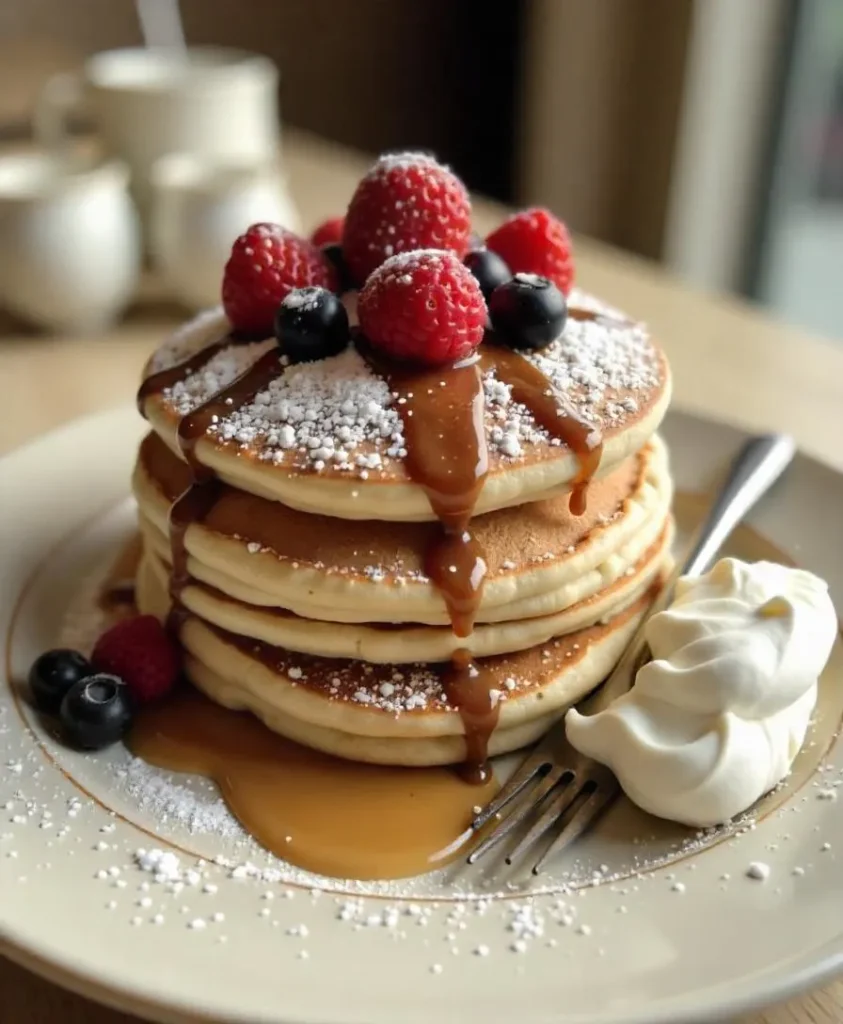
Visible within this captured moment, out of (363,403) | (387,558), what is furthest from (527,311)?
(387,558)

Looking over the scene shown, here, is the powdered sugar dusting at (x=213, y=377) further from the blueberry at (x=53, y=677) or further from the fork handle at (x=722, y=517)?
the fork handle at (x=722, y=517)

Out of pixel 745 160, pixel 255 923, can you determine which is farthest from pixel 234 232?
pixel 745 160

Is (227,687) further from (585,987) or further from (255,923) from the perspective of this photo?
(585,987)

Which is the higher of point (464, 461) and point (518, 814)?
point (464, 461)

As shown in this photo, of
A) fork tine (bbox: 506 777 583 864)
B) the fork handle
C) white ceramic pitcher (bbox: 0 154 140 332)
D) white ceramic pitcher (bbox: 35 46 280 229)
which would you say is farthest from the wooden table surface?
fork tine (bbox: 506 777 583 864)

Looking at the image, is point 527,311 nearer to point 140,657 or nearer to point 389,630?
point 389,630

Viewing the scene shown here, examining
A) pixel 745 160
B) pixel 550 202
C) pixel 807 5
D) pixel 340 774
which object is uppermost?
pixel 807 5
